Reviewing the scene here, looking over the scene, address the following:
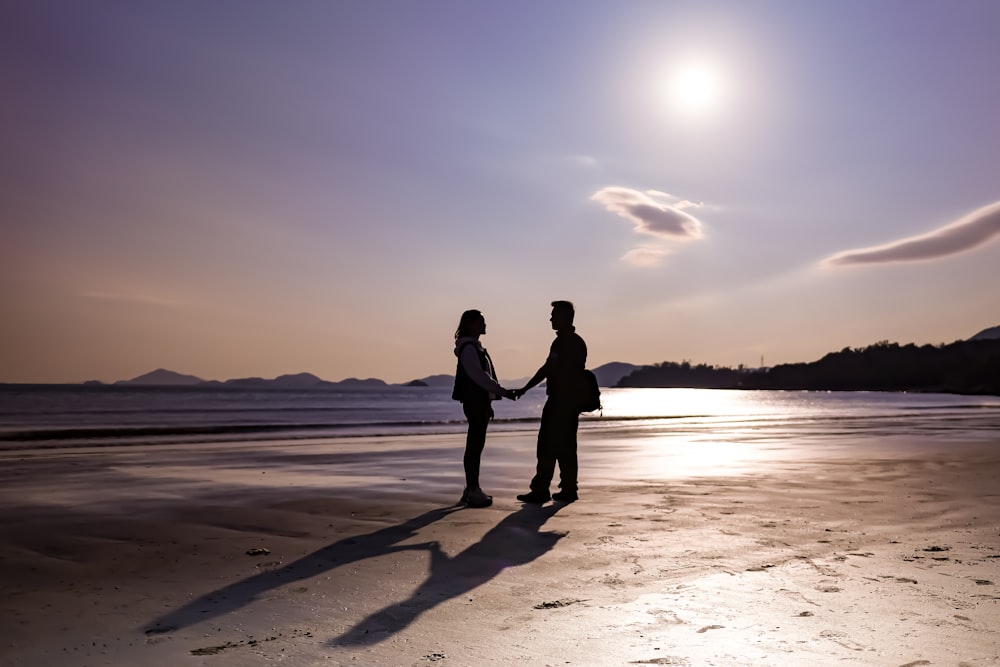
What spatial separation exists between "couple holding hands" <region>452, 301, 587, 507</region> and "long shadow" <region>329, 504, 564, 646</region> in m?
1.01

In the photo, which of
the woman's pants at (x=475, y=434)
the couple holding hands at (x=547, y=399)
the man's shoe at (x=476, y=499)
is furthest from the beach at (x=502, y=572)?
the woman's pants at (x=475, y=434)

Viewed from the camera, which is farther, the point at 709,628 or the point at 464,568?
the point at 464,568

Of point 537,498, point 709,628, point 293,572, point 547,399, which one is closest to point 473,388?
point 547,399

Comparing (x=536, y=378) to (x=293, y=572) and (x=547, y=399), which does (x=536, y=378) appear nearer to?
(x=547, y=399)

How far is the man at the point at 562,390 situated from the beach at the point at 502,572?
79 centimetres

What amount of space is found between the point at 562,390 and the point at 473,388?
1.49 m

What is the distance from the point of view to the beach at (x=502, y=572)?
11.8 feet

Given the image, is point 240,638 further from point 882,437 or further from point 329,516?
point 882,437

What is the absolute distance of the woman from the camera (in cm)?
883

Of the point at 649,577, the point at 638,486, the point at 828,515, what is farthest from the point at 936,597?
the point at 638,486

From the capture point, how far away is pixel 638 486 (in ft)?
33.3

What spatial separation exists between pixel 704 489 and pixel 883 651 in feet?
20.9

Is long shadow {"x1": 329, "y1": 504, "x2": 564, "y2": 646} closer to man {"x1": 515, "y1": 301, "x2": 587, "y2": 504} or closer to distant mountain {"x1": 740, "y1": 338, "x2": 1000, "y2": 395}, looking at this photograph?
man {"x1": 515, "y1": 301, "x2": 587, "y2": 504}

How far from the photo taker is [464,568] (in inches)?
212
